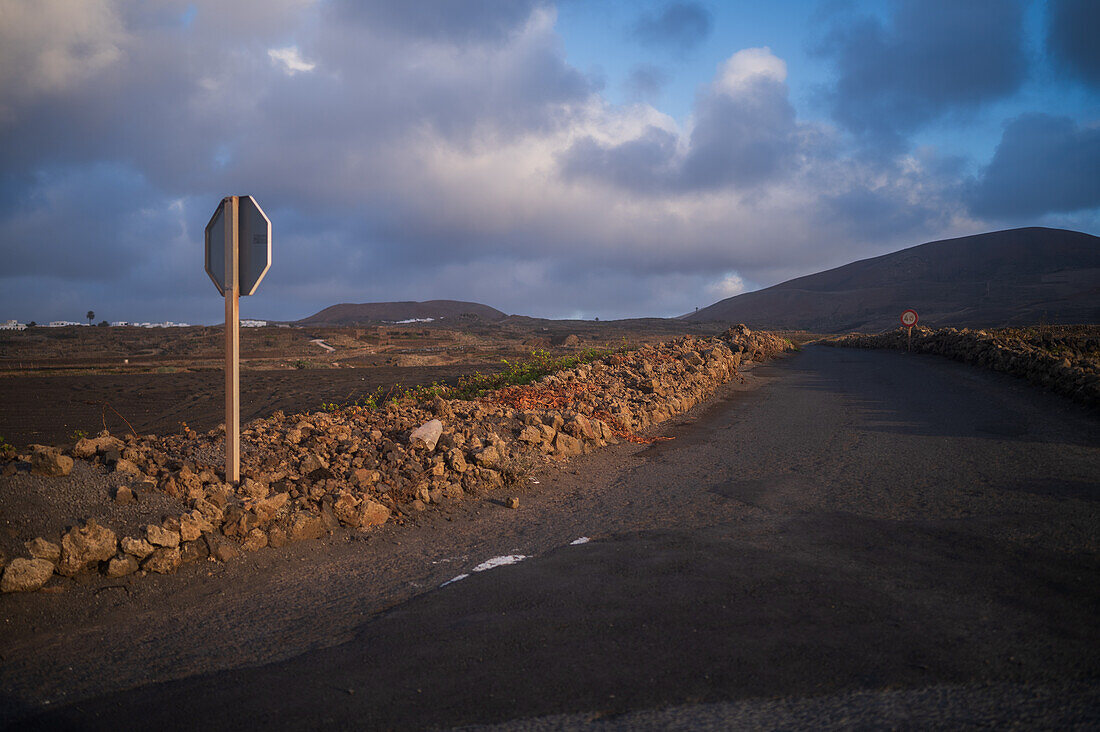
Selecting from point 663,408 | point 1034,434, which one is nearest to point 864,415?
point 1034,434

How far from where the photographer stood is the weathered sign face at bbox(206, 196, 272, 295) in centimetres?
607

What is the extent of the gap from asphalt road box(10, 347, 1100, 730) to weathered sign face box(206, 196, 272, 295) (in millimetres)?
3105

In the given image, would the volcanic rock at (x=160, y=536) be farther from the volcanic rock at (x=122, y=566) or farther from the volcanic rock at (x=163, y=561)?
the volcanic rock at (x=122, y=566)

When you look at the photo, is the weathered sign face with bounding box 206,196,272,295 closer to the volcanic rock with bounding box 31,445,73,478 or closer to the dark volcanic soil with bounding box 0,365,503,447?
the volcanic rock with bounding box 31,445,73,478

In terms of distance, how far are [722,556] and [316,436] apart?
5.08 meters

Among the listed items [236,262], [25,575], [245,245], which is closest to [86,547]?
[25,575]

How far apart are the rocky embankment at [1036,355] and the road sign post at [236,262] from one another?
44.2 ft

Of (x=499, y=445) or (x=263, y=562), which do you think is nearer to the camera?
(x=263, y=562)

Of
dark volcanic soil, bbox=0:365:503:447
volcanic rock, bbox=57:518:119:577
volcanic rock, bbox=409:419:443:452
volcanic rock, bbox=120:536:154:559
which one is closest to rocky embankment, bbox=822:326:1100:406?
volcanic rock, bbox=409:419:443:452

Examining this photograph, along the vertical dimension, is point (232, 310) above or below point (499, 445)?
above

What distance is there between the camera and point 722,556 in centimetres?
504

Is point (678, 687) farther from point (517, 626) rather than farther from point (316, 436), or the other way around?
point (316, 436)

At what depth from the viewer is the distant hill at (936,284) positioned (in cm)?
10125

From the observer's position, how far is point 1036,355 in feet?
50.6
